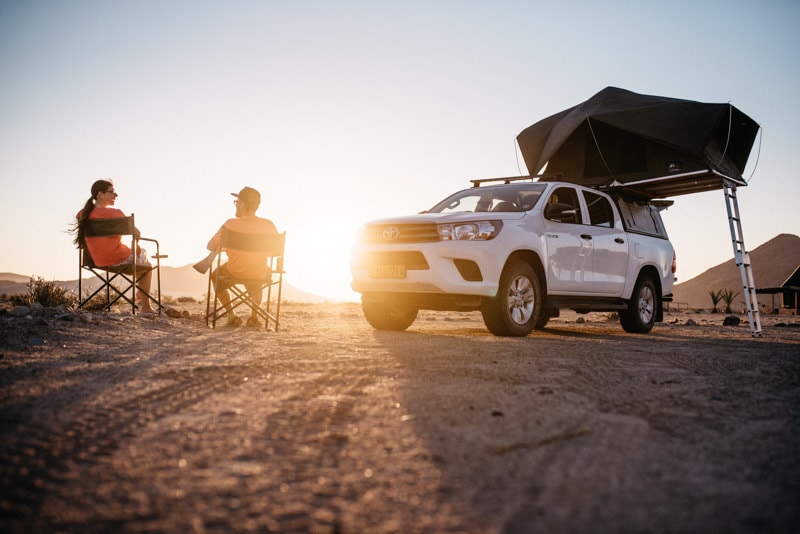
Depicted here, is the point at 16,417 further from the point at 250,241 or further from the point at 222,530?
the point at 250,241

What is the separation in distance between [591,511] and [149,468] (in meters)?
1.36

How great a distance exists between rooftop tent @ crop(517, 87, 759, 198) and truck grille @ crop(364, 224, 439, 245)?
270 cm

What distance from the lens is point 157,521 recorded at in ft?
5.16

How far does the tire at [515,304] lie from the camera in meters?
6.73

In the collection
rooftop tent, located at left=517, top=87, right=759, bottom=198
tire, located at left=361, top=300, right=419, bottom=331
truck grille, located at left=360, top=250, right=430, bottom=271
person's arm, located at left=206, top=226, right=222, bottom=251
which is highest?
rooftop tent, located at left=517, top=87, right=759, bottom=198

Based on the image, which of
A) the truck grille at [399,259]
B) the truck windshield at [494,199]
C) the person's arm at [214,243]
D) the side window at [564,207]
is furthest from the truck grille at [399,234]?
the person's arm at [214,243]

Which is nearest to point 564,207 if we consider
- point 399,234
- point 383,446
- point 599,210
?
point 599,210

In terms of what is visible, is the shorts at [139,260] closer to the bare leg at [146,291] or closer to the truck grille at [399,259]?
the bare leg at [146,291]

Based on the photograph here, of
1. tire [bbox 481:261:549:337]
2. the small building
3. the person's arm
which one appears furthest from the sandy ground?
the small building

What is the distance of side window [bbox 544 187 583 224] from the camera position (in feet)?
24.0

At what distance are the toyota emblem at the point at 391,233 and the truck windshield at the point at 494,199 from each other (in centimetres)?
108

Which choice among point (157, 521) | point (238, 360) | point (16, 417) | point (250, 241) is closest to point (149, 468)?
point (157, 521)

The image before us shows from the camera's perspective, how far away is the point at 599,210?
8.73 m

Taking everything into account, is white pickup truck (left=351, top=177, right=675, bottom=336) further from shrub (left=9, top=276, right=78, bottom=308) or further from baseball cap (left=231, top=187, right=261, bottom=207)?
shrub (left=9, top=276, right=78, bottom=308)
